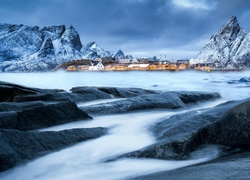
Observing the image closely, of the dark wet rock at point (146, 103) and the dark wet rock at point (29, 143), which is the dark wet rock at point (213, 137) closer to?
the dark wet rock at point (29, 143)

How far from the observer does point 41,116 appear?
602 cm

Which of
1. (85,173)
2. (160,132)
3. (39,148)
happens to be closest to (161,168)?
(85,173)

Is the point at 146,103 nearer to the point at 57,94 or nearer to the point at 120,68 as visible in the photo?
the point at 57,94

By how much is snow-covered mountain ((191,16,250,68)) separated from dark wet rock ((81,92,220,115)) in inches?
5496

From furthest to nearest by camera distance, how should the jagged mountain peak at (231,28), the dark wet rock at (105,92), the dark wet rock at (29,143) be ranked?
the jagged mountain peak at (231,28)
the dark wet rock at (105,92)
the dark wet rock at (29,143)

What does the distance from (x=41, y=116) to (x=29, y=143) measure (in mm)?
1634

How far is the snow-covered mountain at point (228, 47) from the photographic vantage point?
483 ft

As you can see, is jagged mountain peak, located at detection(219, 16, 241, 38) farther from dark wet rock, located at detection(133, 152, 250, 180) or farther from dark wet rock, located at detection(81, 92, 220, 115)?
dark wet rock, located at detection(133, 152, 250, 180)

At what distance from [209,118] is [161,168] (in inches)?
84.6

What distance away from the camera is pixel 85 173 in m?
3.95

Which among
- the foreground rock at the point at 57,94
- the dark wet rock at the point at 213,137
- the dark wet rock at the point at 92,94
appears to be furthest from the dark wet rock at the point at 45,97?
the dark wet rock at the point at 213,137

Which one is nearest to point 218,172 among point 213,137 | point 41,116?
point 213,137

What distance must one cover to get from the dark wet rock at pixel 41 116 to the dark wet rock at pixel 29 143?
1083 mm

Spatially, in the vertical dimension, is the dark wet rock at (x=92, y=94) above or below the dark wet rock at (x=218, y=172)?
above
